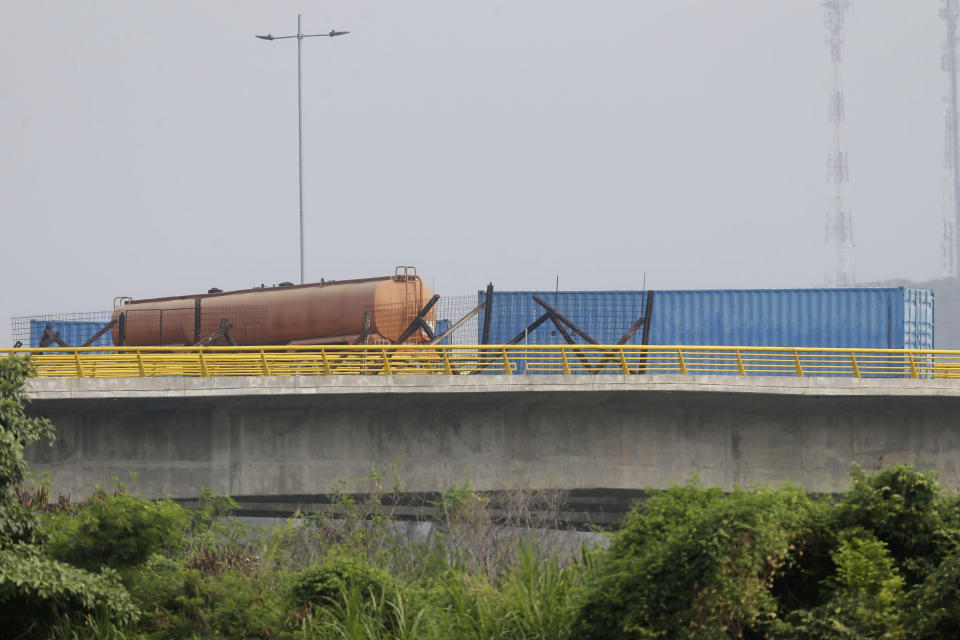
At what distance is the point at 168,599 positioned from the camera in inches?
598

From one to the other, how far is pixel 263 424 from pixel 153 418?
2453mm

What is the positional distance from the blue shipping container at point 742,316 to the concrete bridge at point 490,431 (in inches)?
268

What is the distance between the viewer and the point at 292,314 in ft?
110

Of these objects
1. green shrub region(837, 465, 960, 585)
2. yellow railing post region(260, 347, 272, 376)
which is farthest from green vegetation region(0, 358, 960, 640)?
yellow railing post region(260, 347, 272, 376)

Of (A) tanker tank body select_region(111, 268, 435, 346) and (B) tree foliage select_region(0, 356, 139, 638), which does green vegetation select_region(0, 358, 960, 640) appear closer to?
(B) tree foliage select_region(0, 356, 139, 638)

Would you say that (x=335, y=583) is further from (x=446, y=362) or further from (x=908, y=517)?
(x=446, y=362)

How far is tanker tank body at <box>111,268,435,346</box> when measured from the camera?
107 ft

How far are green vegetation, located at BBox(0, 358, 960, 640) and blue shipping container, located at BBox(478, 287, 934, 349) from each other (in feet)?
55.4

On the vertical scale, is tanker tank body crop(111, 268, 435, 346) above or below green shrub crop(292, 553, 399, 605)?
above

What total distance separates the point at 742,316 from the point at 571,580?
77.0 feet

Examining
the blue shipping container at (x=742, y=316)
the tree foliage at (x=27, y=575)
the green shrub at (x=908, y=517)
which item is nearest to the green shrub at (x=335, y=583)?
the tree foliage at (x=27, y=575)

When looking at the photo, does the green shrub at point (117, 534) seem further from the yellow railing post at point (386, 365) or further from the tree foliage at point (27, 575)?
the yellow railing post at point (386, 365)

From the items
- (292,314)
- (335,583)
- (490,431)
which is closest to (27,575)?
(335,583)

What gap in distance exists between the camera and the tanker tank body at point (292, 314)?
107 ft
